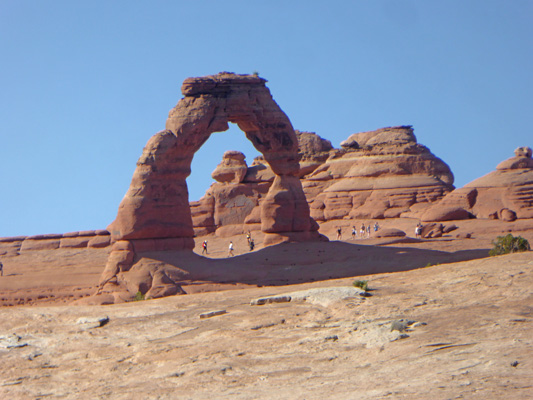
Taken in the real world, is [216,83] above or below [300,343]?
above

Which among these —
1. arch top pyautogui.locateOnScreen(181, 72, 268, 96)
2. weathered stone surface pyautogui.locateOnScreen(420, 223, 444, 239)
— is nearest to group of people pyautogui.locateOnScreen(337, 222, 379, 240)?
weathered stone surface pyautogui.locateOnScreen(420, 223, 444, 239)

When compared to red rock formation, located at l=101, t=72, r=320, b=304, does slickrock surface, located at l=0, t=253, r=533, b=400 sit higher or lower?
lower

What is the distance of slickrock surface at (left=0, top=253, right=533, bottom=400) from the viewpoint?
810 cm

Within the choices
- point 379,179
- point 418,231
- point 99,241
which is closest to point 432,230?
point 418,231

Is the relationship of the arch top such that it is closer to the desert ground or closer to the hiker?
the hiker

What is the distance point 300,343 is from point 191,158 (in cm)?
1982

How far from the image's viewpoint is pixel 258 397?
8250 mm

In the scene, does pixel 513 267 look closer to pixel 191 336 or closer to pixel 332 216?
pixel 191 336

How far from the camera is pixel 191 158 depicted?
1152 inches

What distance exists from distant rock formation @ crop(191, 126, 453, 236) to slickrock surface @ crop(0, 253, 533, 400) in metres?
28.8

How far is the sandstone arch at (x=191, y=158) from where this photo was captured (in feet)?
91.4

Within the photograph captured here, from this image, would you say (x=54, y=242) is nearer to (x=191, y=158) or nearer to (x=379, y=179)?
(x=191, y=158)

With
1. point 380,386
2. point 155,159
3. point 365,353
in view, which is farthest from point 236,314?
point 155,159

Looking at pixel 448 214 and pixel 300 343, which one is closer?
pixel 300 343
